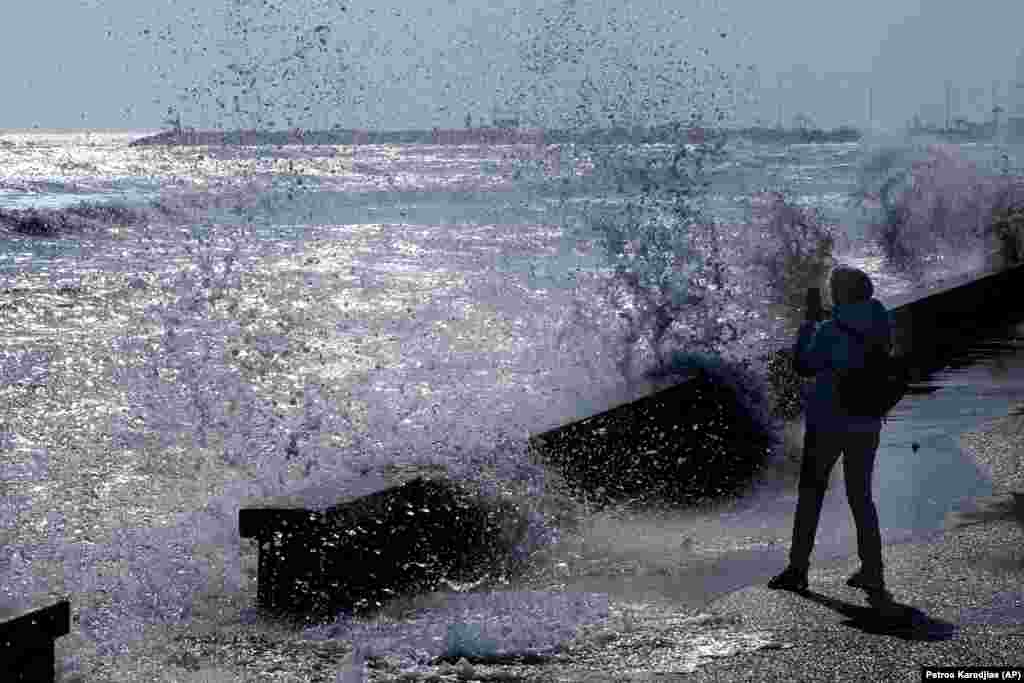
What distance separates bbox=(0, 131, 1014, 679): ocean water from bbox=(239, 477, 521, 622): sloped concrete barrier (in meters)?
0.53

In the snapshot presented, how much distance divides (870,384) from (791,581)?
971 millimetres

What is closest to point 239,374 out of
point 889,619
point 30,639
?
point 889,619

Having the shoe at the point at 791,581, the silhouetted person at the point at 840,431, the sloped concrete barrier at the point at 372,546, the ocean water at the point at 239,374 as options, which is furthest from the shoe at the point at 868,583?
the ocean water at the point at 239,374

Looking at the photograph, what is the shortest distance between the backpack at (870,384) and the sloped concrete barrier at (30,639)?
141 inches

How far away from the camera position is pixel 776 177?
115812 millimetres

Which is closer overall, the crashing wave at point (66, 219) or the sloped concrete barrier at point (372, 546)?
the sloped concrete barrier at point (372, 546)

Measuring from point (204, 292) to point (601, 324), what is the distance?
13.8 metres

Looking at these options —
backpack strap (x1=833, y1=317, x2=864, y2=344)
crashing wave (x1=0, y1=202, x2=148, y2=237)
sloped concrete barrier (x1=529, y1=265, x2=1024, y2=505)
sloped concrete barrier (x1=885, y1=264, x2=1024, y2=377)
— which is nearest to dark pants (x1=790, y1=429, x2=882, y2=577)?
backpack strap (x1=833, y1=317, x2=864, y2=344)

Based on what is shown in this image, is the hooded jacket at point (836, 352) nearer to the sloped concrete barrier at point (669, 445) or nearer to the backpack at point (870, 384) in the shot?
the backpack at point (870, 384)

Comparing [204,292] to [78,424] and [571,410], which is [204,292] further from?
[571,410]

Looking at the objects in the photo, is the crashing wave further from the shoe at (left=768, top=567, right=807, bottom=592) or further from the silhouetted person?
the shoe at (left=768, top=567, right=807, bottom=592)

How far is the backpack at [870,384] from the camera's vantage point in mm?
7020

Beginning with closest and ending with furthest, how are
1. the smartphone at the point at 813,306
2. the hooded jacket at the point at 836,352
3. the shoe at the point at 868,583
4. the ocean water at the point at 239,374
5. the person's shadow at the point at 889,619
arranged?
the person's shadow at the point at 889,619 < the shoe at the point at 868,583 < the hooded jacket at the point at 836,352 < the smartphone at the point at 813,306 < the ocean water at the point at 239,374

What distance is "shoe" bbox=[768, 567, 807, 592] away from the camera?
7.07 metres
